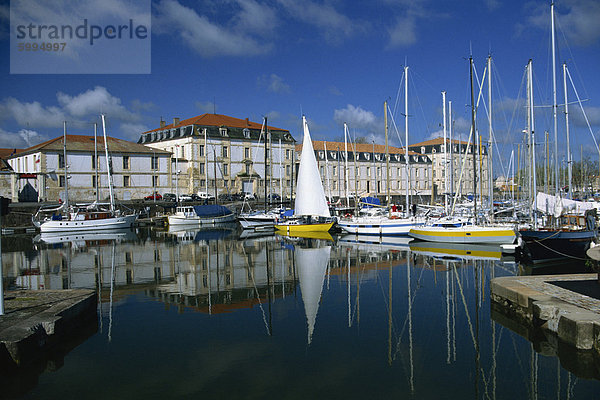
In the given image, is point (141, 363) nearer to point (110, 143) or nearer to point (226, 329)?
point (226, 329)

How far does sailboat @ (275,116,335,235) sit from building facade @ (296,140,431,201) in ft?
136

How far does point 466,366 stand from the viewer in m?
9.51

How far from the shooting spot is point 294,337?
449 inches

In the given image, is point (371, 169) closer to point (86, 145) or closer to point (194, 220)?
point (194, 220)

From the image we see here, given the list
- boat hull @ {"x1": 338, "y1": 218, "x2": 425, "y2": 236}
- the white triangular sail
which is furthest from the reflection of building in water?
boat hull @ {"x1": 338, "y1": 218, "x2": 425, "y2": 236}

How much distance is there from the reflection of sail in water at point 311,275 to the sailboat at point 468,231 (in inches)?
258

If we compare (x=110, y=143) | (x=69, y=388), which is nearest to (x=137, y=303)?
(x=69, y=388)

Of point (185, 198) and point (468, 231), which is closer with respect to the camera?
point (468, 231)

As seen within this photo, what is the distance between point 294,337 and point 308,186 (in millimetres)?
25620

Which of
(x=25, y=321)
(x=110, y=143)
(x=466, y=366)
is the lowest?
(x=466, y=366)

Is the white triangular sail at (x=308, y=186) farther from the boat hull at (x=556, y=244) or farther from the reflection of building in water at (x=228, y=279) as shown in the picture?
the boat hull at (x=556, y=244)

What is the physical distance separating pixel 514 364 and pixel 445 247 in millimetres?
20464

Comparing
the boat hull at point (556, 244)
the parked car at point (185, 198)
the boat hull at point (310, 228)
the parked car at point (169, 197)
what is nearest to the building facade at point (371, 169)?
the parked car at point (185, 198)

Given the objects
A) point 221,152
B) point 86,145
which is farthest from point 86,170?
point 221,152
